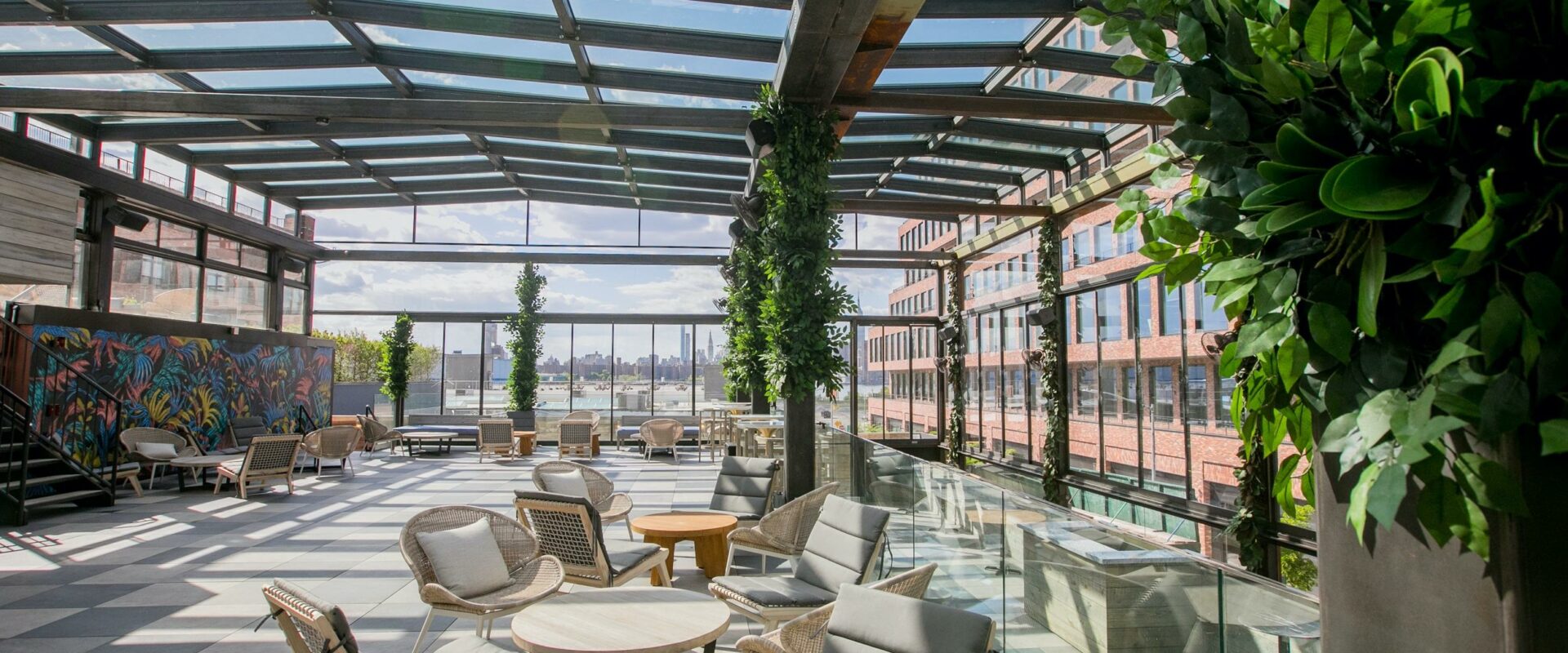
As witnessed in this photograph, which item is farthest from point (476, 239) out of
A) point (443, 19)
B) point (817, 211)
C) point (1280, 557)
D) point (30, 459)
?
point (1280, 557)

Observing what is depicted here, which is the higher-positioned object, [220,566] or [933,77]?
[933,77]

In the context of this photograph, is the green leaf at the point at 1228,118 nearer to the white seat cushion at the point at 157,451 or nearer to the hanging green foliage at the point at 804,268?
the hanging green foliage at the point at 804,268

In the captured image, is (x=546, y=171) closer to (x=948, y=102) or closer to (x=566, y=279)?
(x=566, y=279)

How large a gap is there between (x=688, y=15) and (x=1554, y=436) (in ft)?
22.7

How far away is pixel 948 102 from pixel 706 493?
239 inches

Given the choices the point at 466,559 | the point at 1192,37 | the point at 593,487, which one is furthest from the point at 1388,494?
the point at 593,487

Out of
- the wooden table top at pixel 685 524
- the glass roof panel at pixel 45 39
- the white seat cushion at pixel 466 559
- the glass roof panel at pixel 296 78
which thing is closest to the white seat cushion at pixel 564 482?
the wooden table top at pixel 685 524

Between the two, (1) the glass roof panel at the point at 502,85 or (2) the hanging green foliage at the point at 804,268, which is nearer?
(2) the hanging green foliage at the point at 804,268

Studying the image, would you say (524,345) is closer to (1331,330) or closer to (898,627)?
(898,627)

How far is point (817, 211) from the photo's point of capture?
6117 millimetres

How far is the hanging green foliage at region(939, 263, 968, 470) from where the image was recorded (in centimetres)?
1384

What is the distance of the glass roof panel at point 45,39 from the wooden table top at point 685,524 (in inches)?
278

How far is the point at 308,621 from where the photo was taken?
8.41 feet

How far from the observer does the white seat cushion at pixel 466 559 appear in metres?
4.27
